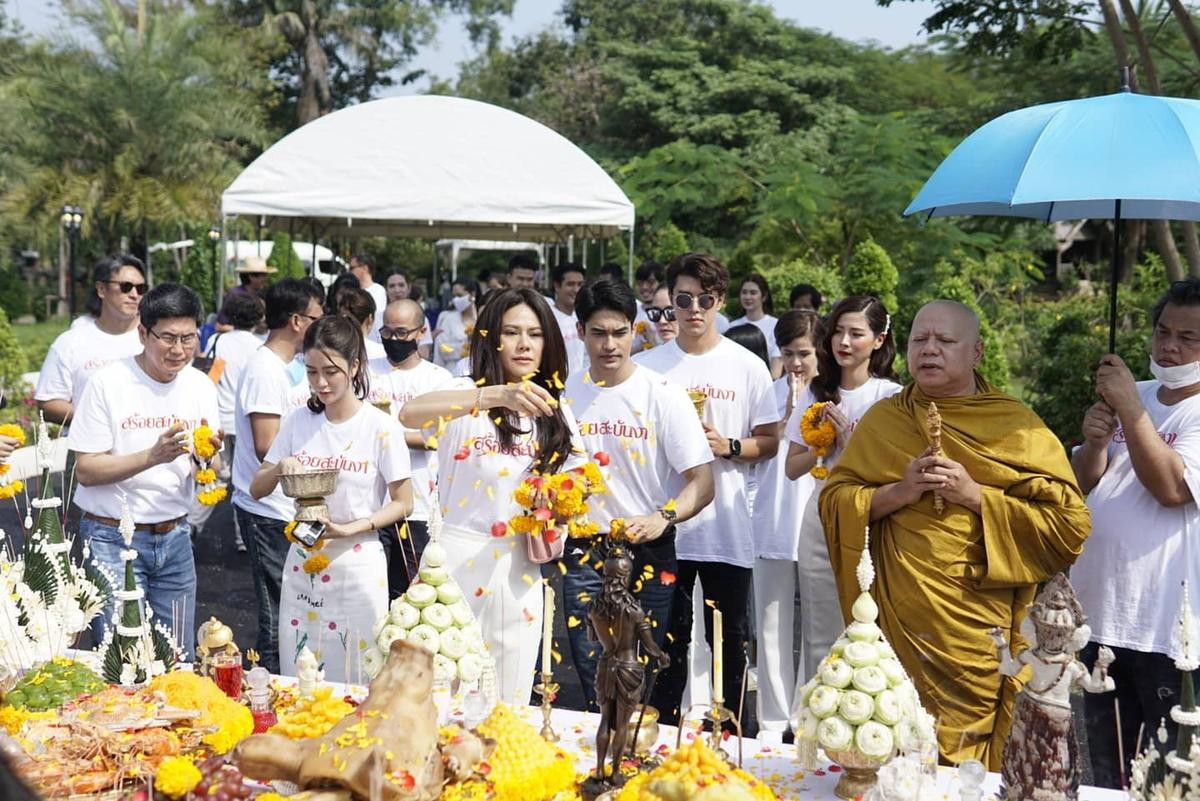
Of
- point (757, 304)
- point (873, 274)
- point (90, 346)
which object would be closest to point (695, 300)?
point (90, 346)

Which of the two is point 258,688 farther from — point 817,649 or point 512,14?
point 512,14

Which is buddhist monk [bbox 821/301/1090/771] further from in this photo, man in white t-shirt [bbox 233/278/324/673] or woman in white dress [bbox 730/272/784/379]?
woman in white dress [bbox 730/272/784/379]

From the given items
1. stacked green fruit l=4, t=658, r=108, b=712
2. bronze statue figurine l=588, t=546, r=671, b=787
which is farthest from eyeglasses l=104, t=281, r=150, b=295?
bronze statue figurine l=588, t=546, r=671, b=787

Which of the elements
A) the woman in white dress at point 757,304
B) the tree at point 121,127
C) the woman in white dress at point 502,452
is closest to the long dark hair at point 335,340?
the woman in white dress at point 502,452

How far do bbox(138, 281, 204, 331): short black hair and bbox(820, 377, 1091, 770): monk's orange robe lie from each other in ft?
8.32

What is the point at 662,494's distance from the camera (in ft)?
13.6

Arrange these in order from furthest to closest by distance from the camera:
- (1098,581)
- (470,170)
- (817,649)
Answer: (470,170) → (817,649) → (1098,581)

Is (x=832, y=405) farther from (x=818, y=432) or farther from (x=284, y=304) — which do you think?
(x=284, y=304)

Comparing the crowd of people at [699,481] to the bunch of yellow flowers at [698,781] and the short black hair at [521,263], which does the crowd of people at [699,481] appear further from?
the short black hair at [521,263]

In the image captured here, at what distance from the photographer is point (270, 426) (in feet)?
16.9

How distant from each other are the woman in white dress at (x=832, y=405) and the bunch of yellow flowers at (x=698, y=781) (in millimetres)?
2103

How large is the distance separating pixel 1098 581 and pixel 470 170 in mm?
6537

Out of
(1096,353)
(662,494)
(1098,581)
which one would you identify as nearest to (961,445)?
(1098,581)

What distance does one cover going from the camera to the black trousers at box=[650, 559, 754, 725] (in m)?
4.52
